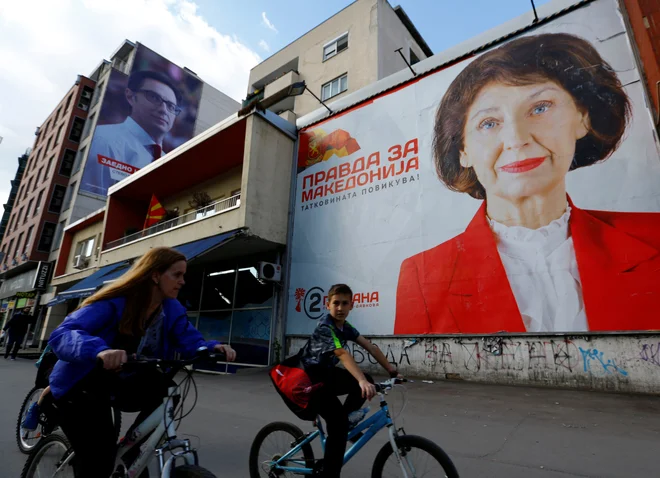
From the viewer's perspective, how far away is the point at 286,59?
2234 cm

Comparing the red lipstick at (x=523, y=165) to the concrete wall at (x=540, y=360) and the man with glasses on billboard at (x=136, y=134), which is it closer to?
the concrete wall at (x=540, y=360)

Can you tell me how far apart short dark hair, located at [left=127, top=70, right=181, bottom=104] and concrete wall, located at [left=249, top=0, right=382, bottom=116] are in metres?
18.1

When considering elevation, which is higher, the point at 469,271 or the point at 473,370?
the point at 469,271

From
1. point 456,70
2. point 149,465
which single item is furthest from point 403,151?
point 149,465

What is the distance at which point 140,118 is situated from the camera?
32.5 metres

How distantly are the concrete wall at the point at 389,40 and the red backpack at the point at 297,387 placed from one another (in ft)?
56.6

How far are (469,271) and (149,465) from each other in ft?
26.1

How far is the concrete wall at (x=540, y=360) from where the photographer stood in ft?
21.3

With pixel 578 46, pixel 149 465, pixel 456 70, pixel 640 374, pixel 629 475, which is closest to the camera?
pixel 149 465

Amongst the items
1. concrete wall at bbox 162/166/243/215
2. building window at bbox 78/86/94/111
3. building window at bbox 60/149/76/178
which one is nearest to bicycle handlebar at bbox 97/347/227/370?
concrete wall at bbox 162/166/243/215

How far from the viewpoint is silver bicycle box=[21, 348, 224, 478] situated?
5.87 ft

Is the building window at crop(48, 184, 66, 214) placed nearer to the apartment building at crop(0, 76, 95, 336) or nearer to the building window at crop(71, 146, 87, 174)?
the apartment building at crop(0, 76, 95, 336)

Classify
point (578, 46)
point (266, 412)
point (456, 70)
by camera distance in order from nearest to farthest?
point (266, 412)
point (578, 46)
point (456, 70)

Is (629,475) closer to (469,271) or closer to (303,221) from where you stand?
(469,271)
